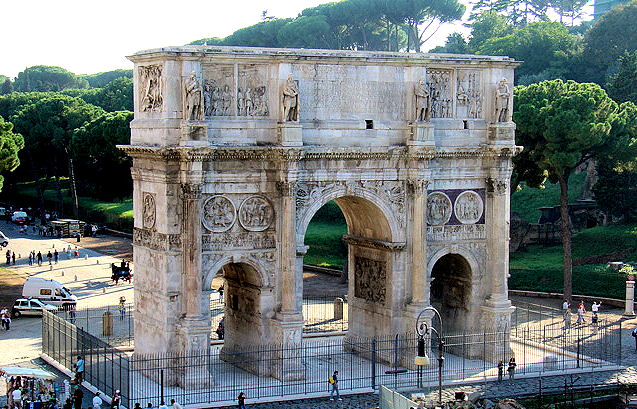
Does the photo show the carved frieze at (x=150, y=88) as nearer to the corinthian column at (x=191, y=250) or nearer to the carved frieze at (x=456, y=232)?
the corinthian column at (x=191, y=250)

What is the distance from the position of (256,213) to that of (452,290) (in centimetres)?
878

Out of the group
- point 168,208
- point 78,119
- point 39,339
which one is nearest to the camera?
point 168,208

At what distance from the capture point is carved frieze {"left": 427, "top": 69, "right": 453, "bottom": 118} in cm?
3612

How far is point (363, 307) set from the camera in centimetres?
3794

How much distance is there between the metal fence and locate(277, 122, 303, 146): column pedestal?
8126 mm

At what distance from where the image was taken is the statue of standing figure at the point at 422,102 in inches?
1390

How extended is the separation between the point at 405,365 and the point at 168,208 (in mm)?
9585

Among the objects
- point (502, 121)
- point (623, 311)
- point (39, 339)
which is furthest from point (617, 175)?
point (39, 339)

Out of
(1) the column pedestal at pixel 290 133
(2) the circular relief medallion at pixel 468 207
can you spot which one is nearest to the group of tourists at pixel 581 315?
(2) the circular relief medallion at pixel 468 207

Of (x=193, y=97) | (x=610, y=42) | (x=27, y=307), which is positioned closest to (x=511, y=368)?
(x=193, y=97)

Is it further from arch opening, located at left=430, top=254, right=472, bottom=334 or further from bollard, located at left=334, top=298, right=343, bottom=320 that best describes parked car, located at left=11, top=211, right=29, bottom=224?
arch opening, located at left=430, top=254, right=472, bottom=334

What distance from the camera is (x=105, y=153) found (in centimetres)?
6994

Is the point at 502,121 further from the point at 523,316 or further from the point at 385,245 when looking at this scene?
the point at 523,316

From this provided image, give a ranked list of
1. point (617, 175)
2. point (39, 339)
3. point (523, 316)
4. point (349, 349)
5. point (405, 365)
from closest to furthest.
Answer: point (405, 365) < point (349, 349) < point (39, 339) < point (523, 316) < point (617, 175)
